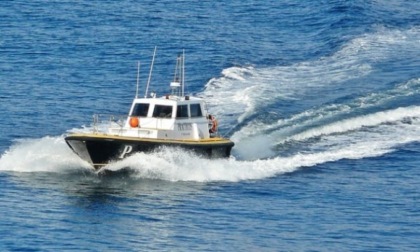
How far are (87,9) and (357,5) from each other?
19745 millimetres

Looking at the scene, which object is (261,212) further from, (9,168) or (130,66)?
(130,66)

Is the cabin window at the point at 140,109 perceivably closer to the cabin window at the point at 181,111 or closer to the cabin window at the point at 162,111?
the cabin window at the point at 162,111

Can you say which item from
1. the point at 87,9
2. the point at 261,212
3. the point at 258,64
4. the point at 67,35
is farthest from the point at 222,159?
the point at 87,9

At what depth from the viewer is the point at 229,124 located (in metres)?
71.3

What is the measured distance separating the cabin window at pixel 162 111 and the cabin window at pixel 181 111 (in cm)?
36

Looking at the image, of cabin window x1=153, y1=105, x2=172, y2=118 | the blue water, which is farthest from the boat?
the blue water

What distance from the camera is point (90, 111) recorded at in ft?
244

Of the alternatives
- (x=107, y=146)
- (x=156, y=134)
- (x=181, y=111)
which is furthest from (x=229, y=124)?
(x=107, y=146)

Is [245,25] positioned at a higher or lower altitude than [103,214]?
higher

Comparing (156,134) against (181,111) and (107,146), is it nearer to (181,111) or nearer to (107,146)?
(181,111)

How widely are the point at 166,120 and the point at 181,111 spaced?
3.24 ft

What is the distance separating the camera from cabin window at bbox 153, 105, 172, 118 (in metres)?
63.9

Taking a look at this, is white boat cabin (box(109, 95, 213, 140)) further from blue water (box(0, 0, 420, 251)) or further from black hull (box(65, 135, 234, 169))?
blue water (box(0, 0, 420, 251))

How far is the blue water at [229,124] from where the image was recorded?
2119 inches
